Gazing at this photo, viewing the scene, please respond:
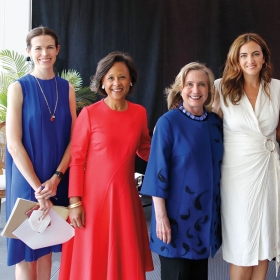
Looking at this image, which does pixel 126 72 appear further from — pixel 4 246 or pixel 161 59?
pixel 161 59

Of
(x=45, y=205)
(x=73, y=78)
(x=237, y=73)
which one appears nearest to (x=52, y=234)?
(x=45, y=205)

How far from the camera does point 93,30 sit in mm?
4703

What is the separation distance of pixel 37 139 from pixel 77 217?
0.44 m

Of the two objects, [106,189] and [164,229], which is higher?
[106,189]

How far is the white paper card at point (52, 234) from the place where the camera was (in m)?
1.76

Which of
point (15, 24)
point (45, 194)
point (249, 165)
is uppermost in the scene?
point (15, 24)

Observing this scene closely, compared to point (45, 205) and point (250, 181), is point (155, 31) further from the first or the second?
point (45, 205)

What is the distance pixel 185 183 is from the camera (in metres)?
1.63

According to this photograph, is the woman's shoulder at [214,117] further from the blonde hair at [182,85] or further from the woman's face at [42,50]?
the woman's face at [42,50]

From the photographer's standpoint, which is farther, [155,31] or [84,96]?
[84,96]

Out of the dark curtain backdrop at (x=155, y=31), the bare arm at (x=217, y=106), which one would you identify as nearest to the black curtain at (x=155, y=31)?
the dark curtain backdrop at (x=155, y=31)

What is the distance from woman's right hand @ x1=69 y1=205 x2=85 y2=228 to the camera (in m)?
1.72

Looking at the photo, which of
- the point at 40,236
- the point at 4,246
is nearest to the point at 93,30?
the point at 4,246

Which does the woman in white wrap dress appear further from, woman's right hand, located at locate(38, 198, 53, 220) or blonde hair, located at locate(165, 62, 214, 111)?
woman's right hand, located at locate(38, 198, 53, 220)
